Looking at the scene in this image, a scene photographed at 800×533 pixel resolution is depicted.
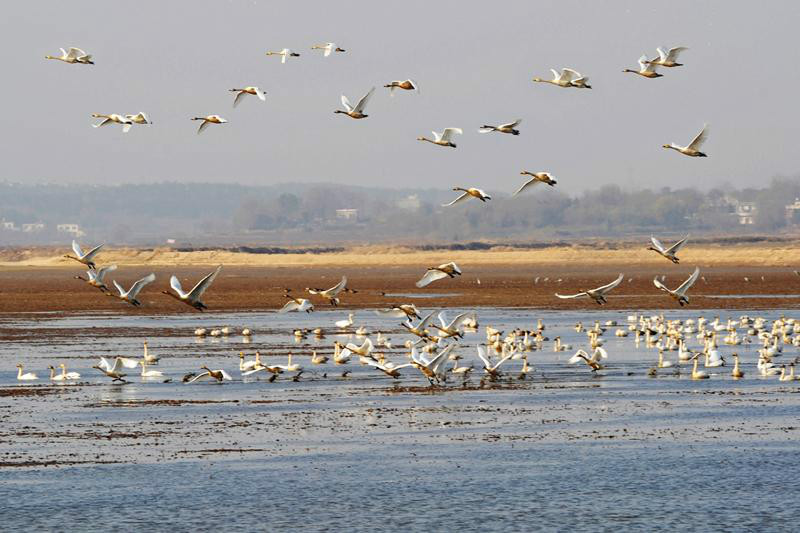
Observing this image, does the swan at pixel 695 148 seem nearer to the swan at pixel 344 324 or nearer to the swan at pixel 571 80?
the swan at pixel 571 80

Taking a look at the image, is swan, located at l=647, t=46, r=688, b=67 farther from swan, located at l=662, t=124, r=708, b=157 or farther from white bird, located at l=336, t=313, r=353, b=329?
white bird, located at l=336, t=313, r=353, b=329

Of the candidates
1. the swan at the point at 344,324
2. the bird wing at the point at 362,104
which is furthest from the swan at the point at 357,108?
the swan at the point at 344,324

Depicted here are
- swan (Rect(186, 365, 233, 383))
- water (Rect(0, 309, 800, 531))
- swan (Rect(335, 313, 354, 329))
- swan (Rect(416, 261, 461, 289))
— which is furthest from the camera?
swan (Rect(335, 313, 354, 329))

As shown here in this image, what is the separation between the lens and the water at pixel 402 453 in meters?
22.7

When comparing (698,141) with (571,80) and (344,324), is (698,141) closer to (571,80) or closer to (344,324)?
(571,80)

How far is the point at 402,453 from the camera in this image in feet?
92.0

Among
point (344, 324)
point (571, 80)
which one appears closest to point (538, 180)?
point (571, 80)

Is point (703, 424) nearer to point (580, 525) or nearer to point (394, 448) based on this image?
point (394, 448)

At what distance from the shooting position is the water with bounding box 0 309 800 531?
894 inches

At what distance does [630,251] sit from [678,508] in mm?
150545

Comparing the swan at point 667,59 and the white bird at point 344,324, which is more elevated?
the swan at point 667,59

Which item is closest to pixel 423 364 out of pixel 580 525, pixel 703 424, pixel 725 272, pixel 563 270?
pixel 703 424

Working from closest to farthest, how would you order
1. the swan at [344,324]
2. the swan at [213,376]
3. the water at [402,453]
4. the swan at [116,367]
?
the water at [402,453] → the swan at [116,367] → the swan at [213,376] → the swan at [344,324]

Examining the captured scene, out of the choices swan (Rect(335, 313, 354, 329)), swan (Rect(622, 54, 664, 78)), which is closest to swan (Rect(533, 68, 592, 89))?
swan (Rect(622, 54, 664, 78))
